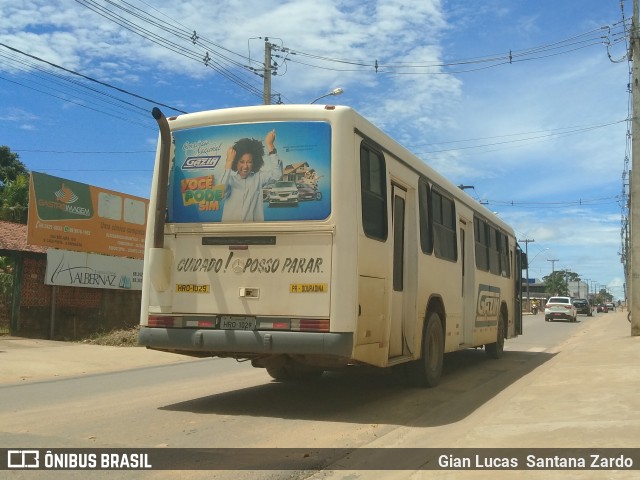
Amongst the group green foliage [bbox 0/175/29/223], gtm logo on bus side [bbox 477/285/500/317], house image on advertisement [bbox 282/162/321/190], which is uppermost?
green foliage [bbox 0/175/29/223]

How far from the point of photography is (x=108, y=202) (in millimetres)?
20672

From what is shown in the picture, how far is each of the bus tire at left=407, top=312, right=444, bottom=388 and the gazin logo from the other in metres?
13.4

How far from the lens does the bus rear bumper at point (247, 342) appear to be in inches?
263

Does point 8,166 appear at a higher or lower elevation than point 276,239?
higher

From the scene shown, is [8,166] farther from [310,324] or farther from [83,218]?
[310,324]

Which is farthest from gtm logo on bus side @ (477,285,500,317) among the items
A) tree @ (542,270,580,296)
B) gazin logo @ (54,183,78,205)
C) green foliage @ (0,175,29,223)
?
tree @ (542,270,580,296)

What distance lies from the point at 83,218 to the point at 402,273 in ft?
45.8

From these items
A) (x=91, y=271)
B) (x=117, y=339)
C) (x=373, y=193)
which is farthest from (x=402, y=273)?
(x=91, y=271)

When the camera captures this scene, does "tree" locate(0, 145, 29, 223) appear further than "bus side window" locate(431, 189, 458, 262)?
Yes

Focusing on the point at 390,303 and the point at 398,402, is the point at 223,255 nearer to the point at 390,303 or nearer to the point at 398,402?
the point at 390,303

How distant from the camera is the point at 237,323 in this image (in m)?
7.13

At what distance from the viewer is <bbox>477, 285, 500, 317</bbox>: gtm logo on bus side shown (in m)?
12.5

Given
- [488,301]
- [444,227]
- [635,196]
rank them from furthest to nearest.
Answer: [635,196] < [488,301] < [444,227]

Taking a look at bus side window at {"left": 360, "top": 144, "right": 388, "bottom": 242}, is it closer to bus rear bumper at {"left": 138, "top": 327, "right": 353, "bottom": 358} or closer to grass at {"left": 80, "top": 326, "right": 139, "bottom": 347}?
bus rear bumper at {"left": 138, "top": 327, "right": 353, "bottom": 358}
